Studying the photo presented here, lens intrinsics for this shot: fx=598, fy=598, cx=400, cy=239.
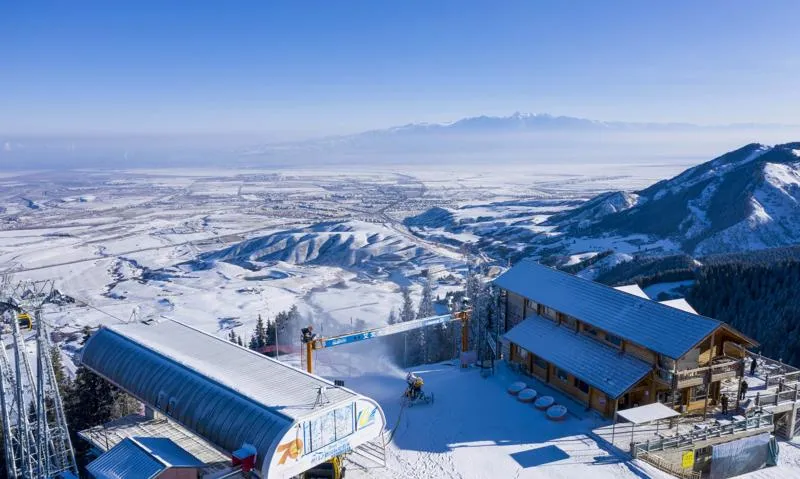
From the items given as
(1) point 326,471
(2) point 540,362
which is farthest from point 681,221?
(1) point 326,471

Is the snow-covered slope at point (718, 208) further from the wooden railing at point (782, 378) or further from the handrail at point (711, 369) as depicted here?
the handrail at point (711, 369)

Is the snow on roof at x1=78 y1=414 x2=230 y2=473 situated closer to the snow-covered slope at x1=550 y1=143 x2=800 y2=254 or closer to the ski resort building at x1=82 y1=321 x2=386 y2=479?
the ski resort building at x1=82 y1=321 x2=386 y2=479

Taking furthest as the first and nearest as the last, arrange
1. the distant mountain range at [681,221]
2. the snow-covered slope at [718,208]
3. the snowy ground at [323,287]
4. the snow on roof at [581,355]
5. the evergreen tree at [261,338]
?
the distant mountain range at [681,221]
the snow-covered slope at [718,208]
the evergreen tree at [261,338]
the snow on roof at [581,355]
the snowy ground at [323,287]

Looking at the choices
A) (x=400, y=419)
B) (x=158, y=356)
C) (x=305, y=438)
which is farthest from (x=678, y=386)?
(x=158, y=356)

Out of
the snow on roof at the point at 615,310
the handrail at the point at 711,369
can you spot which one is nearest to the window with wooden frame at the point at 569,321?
the snow on roof at the point at 615,310

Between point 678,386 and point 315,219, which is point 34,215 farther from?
point 678,386

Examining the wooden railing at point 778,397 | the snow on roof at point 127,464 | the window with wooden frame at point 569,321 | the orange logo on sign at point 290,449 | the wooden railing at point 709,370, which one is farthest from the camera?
the window with wooden frame at point 569,321
